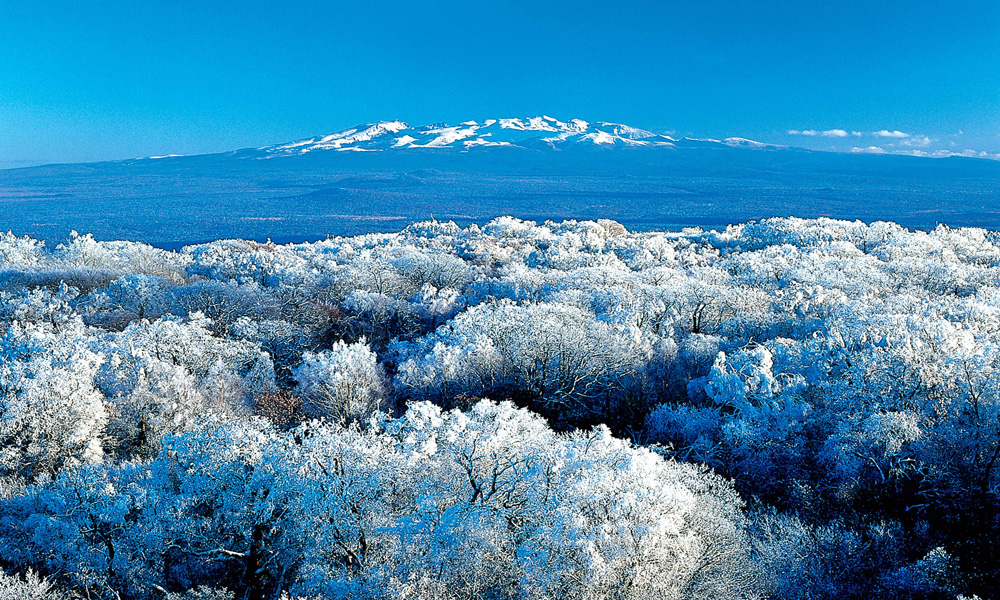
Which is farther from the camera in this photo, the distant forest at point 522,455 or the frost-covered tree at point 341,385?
the frost-covered tree at point 341,385

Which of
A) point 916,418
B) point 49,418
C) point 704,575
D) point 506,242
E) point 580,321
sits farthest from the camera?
point 506,242

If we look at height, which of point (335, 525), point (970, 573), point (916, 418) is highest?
point (916, 418)

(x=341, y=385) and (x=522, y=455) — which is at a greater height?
(x=522, y=455)

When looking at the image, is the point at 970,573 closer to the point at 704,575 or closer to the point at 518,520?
the point at 704,575

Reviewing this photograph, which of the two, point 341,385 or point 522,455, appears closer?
point 522,455

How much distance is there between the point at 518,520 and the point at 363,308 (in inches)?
1361

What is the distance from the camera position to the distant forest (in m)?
18.2

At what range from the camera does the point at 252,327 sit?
143 feet

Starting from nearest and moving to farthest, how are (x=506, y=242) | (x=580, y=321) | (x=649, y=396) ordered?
(x=649, y=396)
(x=580, y=321)
(x=506, y=242)

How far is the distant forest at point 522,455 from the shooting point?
18172 millimetres

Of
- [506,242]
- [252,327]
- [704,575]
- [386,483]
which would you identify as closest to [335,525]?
[386,483]

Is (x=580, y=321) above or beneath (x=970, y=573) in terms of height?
above

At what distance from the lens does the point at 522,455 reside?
20750 millimetres

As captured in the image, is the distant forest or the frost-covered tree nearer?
the distant forest
